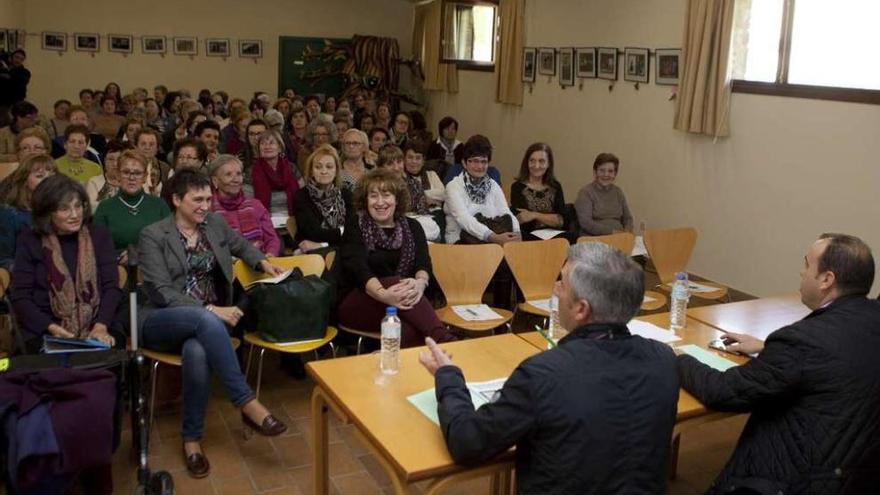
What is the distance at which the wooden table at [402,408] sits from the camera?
2129mm

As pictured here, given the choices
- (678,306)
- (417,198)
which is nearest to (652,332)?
(678,306)

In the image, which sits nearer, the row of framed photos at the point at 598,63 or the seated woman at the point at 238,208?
the seated woman at the point at 238,208

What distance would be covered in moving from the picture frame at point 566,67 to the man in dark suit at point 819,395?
673 cm

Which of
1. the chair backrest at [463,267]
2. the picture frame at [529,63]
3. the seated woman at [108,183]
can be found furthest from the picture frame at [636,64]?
the seated woman at [108,183]

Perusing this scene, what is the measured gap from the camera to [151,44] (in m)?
13.0

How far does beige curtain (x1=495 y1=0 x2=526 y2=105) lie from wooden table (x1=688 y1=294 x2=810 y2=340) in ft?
21.7

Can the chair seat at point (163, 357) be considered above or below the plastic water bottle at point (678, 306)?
below

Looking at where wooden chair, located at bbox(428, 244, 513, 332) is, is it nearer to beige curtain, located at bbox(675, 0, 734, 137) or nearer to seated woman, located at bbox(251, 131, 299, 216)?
seated woman, located at bbox(251, 131, 299, 216)

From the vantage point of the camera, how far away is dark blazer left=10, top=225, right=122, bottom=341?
346 centimetres

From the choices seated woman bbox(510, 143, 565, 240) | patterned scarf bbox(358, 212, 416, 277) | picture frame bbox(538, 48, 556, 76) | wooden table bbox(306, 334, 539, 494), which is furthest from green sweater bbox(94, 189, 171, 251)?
picture frame bbox(538, 48, 556, 76)

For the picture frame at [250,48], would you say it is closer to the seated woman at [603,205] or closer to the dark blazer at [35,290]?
the seated woman at [603,205]

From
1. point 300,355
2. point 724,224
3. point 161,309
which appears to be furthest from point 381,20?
point 161,309

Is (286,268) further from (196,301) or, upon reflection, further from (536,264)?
(536,264)

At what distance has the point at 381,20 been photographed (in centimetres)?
1419
